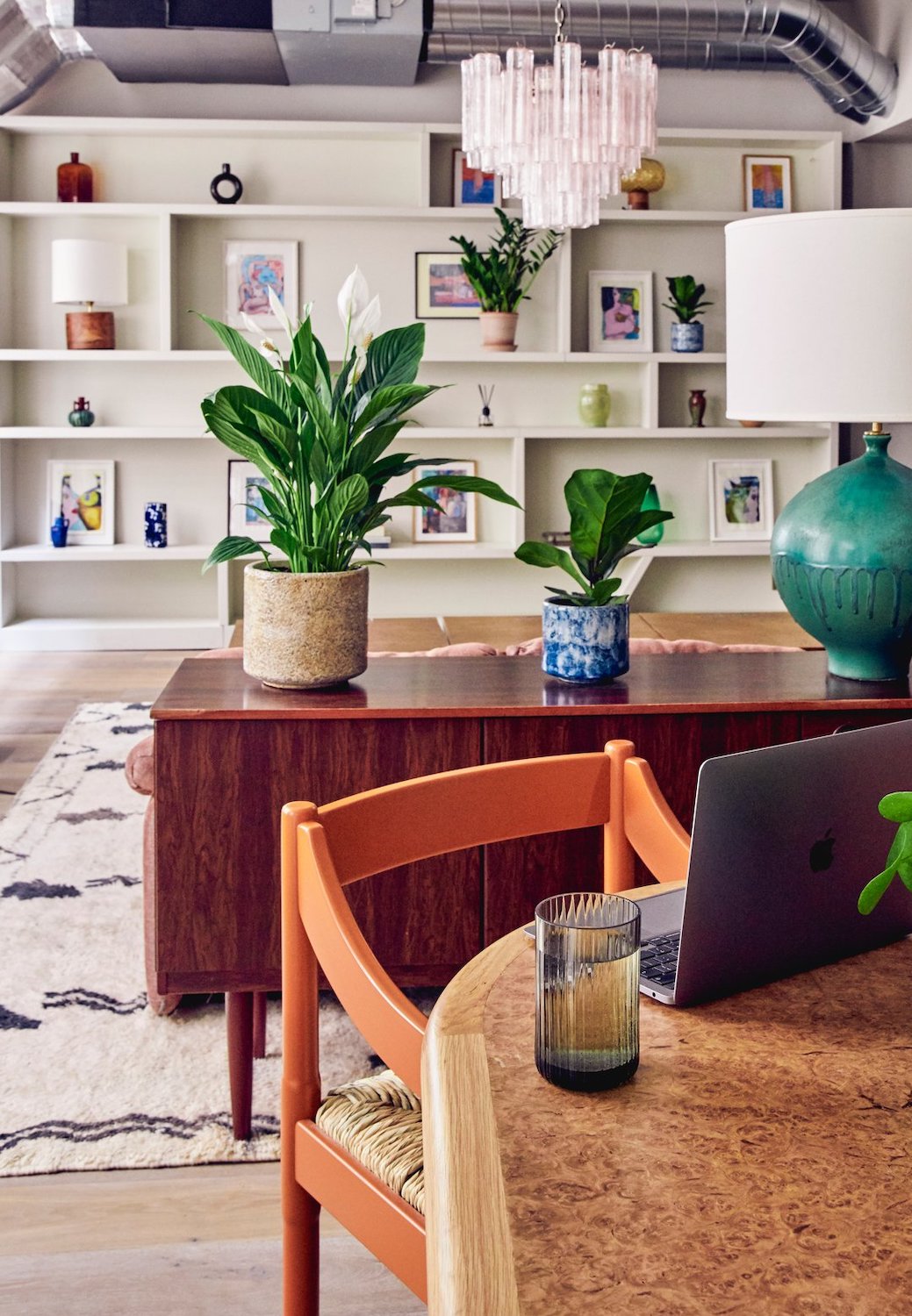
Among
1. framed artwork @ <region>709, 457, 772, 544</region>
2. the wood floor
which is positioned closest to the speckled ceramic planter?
the wood floor

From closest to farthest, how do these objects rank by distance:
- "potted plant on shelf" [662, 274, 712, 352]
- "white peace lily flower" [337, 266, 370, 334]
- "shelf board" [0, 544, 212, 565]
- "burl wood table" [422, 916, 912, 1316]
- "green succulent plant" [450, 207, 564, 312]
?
"burl wood table" [422, 916, 912, 1316] → "white peace lily flower" [337, 266, 370, 334] → "green succulent plant" [450, 207, 564, 312] → "shelf board" [0, 544, 212, 565] → "potted plant on shelf" [662, 274, 712, 352]

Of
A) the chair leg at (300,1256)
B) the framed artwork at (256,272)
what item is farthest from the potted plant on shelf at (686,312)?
the chair leg at (300,1256)

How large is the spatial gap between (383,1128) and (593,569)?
3.47 ft

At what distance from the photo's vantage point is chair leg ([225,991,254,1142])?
81.3 inches

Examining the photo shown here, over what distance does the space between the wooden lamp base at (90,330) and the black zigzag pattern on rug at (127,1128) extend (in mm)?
4833

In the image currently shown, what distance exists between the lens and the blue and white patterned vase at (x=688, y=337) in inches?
252

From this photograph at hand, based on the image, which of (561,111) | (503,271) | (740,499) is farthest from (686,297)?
(561,111)

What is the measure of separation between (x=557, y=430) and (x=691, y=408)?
718 millimetres

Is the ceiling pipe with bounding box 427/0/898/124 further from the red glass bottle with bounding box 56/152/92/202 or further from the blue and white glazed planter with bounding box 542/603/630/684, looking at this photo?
the blue and white glazed planter with bounding box 542/603/630/684

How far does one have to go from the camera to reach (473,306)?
257 inches

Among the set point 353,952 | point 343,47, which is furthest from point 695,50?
point 353,952

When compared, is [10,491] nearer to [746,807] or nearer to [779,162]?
[779,162]

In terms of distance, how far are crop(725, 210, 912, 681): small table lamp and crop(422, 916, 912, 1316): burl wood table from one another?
927 mm

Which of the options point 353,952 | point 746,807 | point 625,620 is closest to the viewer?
point 746,807
